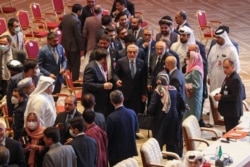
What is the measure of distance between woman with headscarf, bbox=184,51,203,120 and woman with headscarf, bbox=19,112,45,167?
3177 mm

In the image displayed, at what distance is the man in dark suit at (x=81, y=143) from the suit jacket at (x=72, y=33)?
17.1 feet

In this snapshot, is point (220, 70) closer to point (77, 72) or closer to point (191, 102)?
point (191, 102)

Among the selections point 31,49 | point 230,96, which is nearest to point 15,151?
point 230,96

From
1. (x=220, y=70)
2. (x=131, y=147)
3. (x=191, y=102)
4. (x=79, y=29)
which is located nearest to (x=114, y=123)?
(x=131, y=147)

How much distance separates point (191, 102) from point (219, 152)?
231 centimetres

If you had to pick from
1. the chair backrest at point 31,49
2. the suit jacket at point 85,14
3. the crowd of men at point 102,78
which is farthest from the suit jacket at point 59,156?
the suit jacket at point 85,14

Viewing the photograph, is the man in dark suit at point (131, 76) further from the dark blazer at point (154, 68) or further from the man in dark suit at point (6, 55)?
the man in dark suit at point (6, 55)

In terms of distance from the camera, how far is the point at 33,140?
890 cm

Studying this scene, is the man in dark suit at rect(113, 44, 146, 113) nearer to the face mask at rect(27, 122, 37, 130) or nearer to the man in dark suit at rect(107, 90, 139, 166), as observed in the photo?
the man in dark suit at rect(107, 90, 139, 166)

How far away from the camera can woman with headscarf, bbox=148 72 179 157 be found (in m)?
10.4

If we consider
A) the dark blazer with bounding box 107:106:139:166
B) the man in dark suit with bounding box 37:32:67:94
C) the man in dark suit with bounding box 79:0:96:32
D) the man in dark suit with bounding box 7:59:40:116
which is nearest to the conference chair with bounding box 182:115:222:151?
the dark blazer with bounding box 107:106:139:166

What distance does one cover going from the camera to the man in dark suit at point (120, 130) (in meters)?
9.59

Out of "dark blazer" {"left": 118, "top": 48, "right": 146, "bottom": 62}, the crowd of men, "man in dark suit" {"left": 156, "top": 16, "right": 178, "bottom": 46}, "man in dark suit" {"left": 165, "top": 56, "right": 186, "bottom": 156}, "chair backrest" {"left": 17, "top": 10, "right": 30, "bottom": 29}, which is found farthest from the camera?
"chair backrest" {"left": 17, "top": 10, "right": 30, "bottom": 29}

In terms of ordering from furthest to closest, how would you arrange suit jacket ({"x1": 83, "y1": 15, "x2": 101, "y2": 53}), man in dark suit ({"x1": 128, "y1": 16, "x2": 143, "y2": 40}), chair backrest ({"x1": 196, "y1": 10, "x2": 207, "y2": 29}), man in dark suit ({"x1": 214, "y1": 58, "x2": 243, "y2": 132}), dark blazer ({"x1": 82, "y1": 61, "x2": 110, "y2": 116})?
1. chair backrest ({"x1": 196, "y1": 10, "x2": 207, "y2": 29})
2. suit jacket ({"x1": 83, "y1": 15, "x2": 101, "y2": 53})
3. man in dark suit ({"x1": 128, "y1": 16, "x2": 143, "y2": 40})
4. dark blazer ({"x1": 82, "y1": 61, "x2": 110, "y2": 116})
5. man in dark suit ({"x1": 214, "y1": 58, "x2": 243, "y2": 132})
